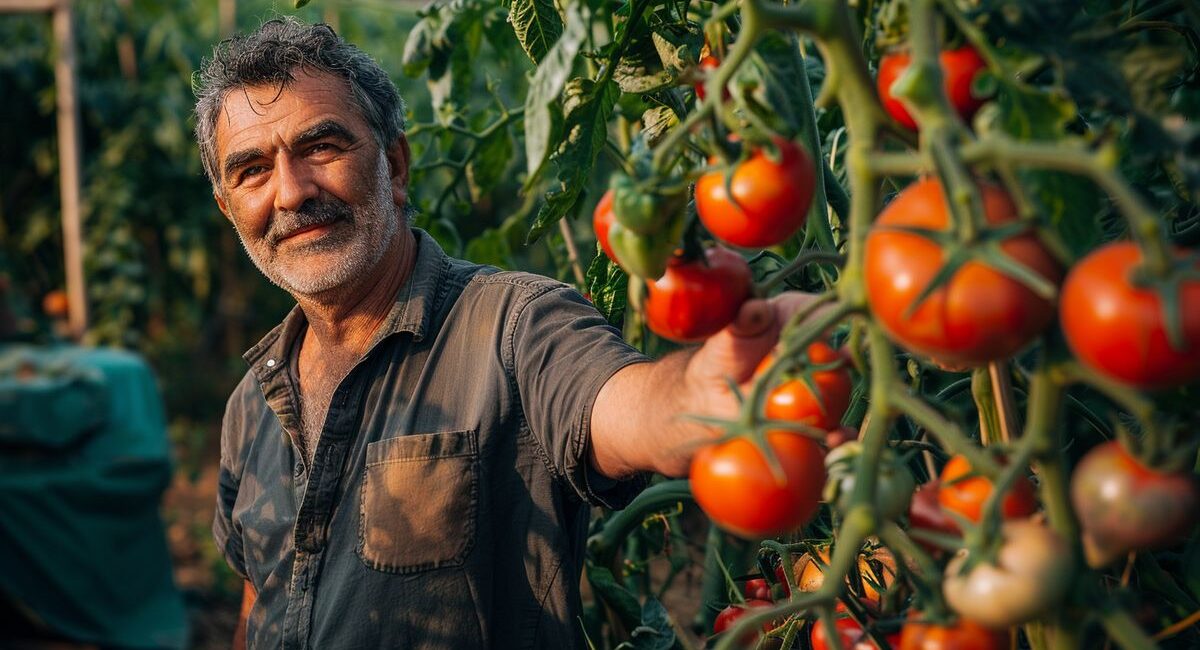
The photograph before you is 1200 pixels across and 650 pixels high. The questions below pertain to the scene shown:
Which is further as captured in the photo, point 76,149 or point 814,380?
point 76,149

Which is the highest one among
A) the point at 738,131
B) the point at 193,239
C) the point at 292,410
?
the point at 738,131

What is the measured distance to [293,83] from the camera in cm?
156

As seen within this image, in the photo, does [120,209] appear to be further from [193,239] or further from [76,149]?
[76,149]

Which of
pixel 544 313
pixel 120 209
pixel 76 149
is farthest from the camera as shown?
pixel 120 209

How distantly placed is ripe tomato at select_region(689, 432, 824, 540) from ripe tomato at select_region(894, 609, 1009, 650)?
0.09 meters

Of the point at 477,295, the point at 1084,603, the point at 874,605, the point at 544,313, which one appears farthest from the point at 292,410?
the point at 1084,603

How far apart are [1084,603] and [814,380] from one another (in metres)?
0.18

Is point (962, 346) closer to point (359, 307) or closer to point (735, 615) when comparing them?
point (735, 615)

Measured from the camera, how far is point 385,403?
4.77 feet

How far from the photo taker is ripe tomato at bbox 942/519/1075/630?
1.51 ft

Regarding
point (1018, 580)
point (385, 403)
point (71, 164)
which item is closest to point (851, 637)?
point (1018, 580)

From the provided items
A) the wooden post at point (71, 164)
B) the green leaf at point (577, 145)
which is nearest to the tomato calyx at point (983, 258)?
the green leaf at point (577, 145)

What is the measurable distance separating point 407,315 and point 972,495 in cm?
103

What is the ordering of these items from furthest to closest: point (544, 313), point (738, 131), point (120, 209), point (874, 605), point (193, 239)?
point (193, 239) → point (120, 209) → point (544, 313) → point (874, 605) → point (738, 131)
